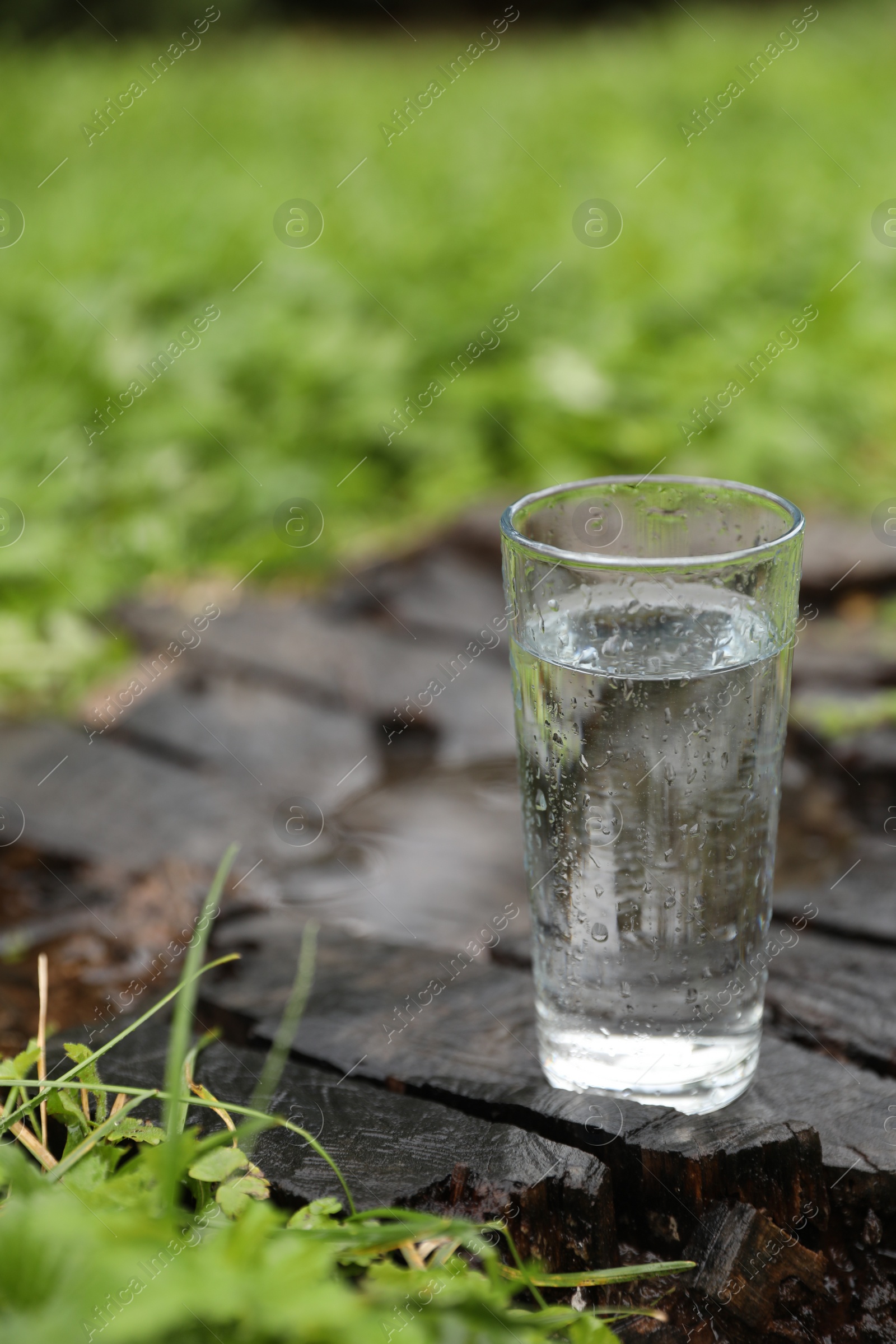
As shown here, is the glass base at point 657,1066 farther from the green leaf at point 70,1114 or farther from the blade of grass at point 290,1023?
the green leaf at point 70,1114

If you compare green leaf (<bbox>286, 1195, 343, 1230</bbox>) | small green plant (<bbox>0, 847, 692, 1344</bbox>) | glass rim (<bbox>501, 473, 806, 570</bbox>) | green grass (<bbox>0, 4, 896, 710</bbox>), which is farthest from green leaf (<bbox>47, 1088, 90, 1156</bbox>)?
green grass (<bbox>0, 4, 896, 710</bbox>)

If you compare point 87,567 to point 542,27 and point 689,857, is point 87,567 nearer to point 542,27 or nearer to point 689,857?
point 689,857

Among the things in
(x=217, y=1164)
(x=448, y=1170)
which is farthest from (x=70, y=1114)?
(x=448, y=1170)

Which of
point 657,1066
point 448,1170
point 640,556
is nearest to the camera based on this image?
point 448,1170

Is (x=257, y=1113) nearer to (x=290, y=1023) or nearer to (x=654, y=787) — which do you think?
(x=290, y=1023)

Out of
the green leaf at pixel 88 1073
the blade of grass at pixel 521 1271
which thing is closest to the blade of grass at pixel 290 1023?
the green leaf at pixel 88 1073

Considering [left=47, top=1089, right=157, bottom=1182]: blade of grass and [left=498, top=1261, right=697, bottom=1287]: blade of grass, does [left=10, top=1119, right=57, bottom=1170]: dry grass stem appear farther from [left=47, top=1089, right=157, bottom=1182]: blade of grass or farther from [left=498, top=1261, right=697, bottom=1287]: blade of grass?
[left=498, top=1261, right=697, bottom=1287]: blade of grass
